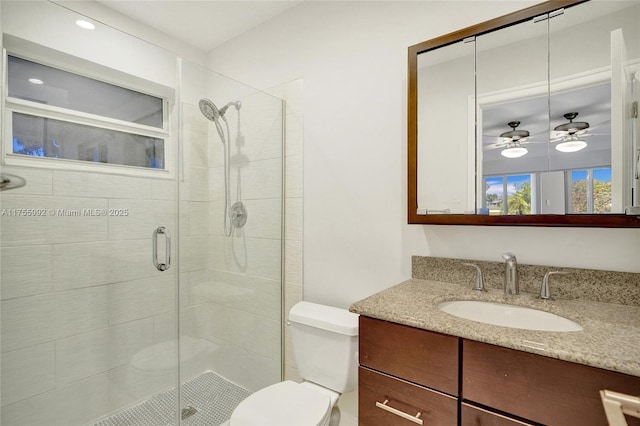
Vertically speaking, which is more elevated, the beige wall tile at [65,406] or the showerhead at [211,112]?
the showerhead at [211,112]

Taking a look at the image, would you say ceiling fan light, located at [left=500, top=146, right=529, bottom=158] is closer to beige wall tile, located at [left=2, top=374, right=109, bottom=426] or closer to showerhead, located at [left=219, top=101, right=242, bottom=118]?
showerhead, located at [left=219, top=101, right=242, bottom=118]

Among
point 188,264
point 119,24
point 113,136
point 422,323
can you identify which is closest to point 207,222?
point 188,264

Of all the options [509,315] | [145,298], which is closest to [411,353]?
[509,315]

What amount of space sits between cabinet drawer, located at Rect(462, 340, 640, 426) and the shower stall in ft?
4.50

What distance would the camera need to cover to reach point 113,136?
1.56 m

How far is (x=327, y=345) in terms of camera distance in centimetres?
152

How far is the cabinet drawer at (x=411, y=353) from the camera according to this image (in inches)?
37.5

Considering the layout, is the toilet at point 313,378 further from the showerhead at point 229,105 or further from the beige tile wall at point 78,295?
the showerhead at point 229,105

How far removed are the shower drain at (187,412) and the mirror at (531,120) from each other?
1.55m

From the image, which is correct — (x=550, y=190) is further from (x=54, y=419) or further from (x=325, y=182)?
(x=54, y=419)

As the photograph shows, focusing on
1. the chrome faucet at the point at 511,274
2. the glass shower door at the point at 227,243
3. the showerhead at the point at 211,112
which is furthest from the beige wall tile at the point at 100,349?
the chrome faucet at the point at 511,274

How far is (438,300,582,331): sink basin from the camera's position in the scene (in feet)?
3.62

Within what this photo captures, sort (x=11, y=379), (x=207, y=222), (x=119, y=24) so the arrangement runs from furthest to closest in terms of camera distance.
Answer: (x=119, y=24) < (x=207, y=222) < (x=11, y=379)

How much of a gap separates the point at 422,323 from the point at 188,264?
1.26 meters
